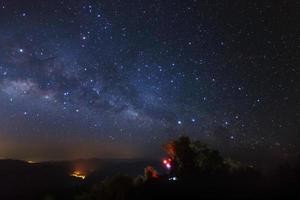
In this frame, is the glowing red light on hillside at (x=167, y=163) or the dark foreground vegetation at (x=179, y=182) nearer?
the dark foreground vegetation at (x=179, y=182)

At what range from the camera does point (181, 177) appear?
4678cm

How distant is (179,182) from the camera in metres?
41.6

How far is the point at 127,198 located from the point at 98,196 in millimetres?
2361

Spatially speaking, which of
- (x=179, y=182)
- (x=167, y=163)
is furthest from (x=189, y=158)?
(x=179, y=182)

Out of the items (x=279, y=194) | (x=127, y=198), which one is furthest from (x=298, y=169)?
(x=127, y=198)

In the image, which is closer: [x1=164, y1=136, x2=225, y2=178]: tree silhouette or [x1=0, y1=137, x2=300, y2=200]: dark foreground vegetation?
[x1=0, y1=137, x2=300, y2=200]: dark foreground vegetation

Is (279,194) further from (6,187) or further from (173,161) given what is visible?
(6,187)

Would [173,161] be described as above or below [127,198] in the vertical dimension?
above

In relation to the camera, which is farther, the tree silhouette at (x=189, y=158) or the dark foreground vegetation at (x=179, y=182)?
the tree silhouette at (x=189, y=158)

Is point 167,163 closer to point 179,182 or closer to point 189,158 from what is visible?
point 189,158

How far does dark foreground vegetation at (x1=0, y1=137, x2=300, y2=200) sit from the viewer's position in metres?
30.1

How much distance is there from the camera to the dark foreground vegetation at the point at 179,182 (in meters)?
30.1

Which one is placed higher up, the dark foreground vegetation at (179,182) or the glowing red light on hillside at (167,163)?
the glowing red light on hillside at (167,163)

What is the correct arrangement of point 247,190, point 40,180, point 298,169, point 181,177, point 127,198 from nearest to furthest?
1. point 127,198
2. point 247,190
3. point 181,177
4. point 298,169
5. point 40,180
